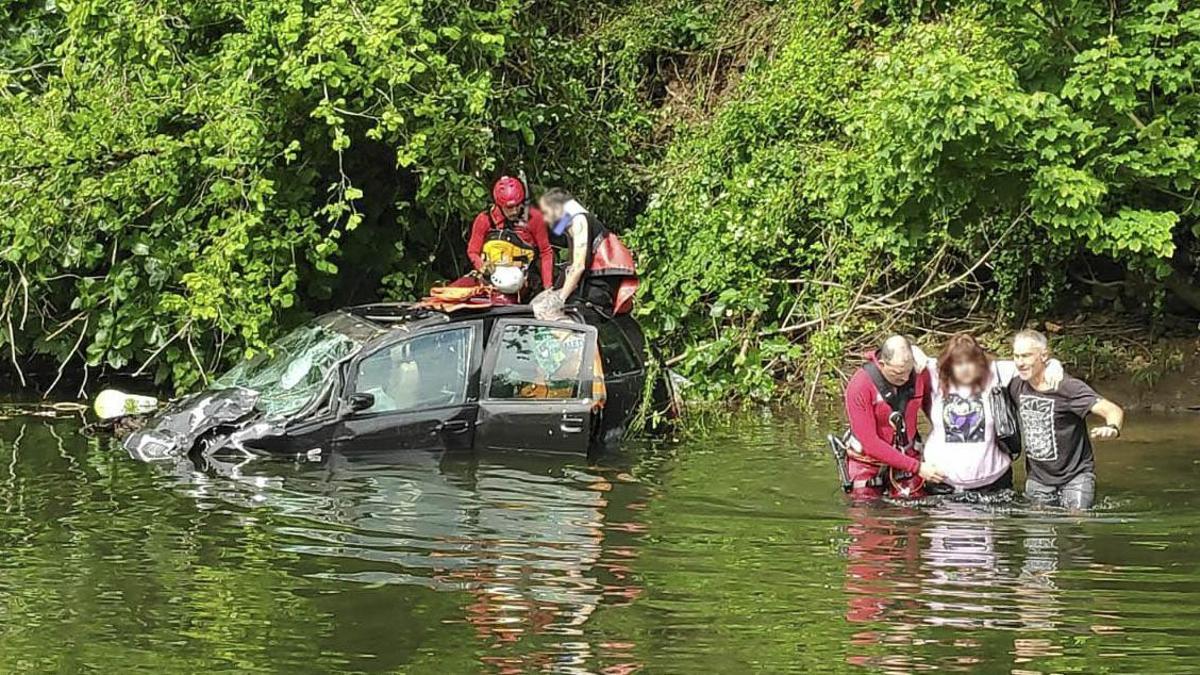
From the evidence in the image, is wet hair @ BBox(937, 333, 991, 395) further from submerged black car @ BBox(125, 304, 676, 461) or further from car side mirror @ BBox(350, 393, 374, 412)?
car side mirror @ BBox(350, 393, 374, 412)

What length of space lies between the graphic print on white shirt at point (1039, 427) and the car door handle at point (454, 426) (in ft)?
12.7

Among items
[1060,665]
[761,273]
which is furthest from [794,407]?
[1060,665]

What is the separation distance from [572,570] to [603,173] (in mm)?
9116

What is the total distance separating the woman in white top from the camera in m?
9.27

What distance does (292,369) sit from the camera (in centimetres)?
1143

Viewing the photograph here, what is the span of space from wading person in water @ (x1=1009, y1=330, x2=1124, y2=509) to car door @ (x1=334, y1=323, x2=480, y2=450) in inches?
152

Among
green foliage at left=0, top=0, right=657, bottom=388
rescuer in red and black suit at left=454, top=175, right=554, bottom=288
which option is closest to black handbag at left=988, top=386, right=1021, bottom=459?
rescuer in red and black suit at left=454, top=175, right=554, bottom=288

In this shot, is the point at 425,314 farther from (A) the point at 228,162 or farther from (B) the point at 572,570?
(B) the point at 572,570

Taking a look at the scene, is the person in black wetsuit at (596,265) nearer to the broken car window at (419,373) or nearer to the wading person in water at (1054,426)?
the broken car window at (419,373)

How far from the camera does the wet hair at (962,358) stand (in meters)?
9.24

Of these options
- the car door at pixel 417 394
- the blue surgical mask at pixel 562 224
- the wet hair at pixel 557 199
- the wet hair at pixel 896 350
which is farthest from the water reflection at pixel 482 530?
the wet hair at pixel 557 199

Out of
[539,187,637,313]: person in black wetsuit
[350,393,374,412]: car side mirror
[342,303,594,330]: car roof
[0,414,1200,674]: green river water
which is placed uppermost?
[539,187,637,313]: person in black wetsuit

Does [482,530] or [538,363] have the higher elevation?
[538,363]

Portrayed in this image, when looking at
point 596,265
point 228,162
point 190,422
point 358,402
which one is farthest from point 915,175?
point 190,422
